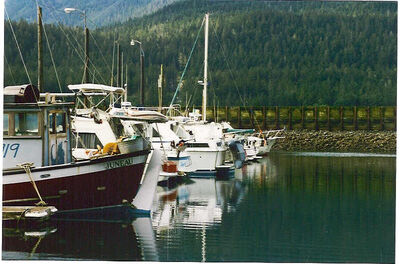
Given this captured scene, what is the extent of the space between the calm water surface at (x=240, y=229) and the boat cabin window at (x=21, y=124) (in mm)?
2164

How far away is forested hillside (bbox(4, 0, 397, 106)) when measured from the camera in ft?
153

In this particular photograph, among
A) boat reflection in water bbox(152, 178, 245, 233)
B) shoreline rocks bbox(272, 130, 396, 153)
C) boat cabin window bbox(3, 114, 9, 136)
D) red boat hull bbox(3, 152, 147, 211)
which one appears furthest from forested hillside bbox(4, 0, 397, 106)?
boat cabin window bbox(3, 114, 9, 136)

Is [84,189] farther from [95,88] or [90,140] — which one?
[90,140]

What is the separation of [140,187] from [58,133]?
282cm

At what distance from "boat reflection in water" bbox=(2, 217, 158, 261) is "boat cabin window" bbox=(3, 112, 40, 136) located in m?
2.14

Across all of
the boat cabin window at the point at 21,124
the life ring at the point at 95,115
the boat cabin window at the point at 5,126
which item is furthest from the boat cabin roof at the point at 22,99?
the life ring at the point at 95,115

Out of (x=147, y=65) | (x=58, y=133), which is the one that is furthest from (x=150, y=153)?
(x=147, y=65)

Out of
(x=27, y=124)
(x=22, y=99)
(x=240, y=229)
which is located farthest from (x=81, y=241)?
(x=240, y=229)

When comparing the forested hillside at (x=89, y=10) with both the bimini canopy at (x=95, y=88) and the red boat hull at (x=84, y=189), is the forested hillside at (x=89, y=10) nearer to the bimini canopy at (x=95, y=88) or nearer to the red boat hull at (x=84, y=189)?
the bimini canopy at (x=95, y=88)

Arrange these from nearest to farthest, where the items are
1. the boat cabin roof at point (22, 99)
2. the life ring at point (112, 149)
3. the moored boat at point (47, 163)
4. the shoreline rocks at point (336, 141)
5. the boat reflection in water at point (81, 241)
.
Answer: the boat reflection in water at point (81, 241), the boat cabin roof at point (22, 99), the moored boat at point (47, 163), the life ring at point (112, 149), the shoreline rocks at point (336, 141)

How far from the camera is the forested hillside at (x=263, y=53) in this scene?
1837 inches

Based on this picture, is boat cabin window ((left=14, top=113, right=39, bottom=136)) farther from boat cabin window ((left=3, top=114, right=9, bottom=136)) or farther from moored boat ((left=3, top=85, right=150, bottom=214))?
boat cabin window ((left=3, top=114, right=9, bottom=136))

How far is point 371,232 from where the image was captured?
19312 mm

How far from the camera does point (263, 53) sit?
69500 mm
